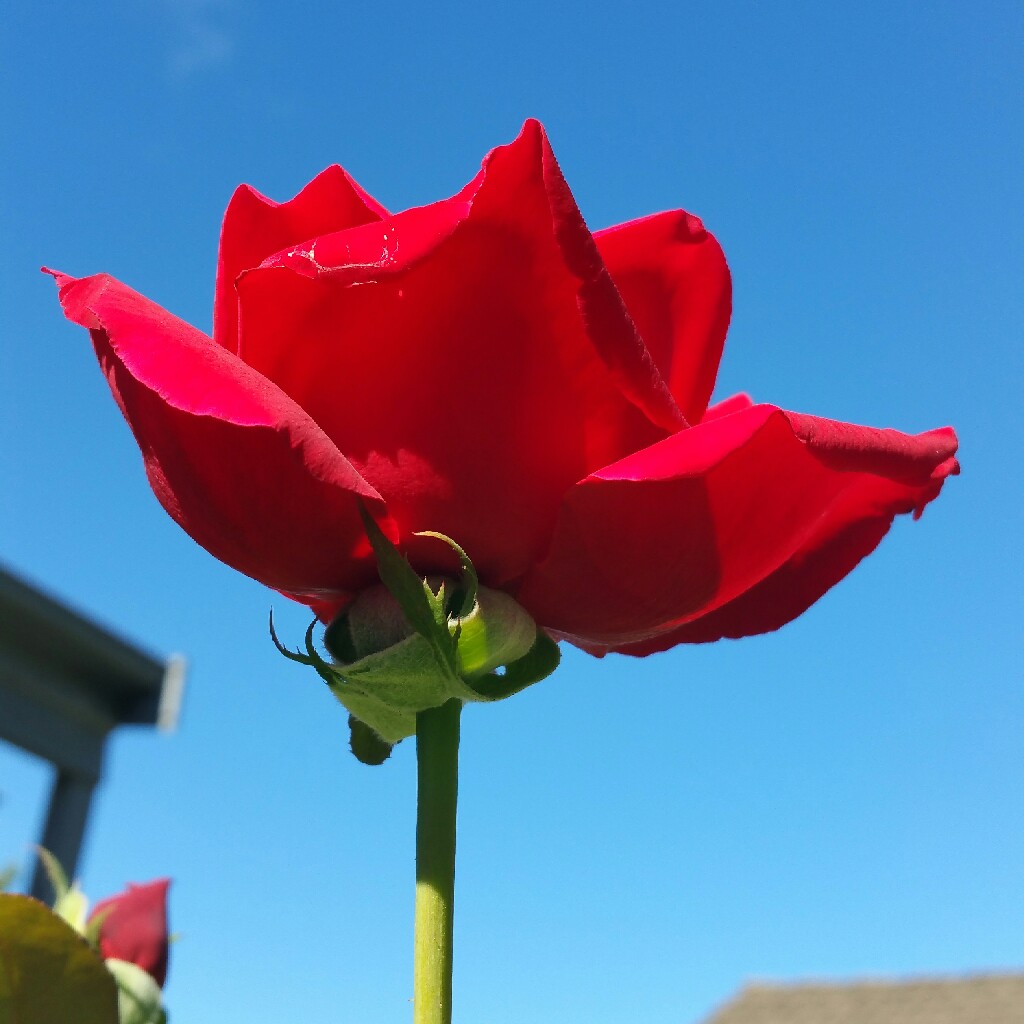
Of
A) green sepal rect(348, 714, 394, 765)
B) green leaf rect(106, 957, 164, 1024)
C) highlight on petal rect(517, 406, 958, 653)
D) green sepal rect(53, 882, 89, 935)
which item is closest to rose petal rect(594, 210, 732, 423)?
highlight on petal rect(517, 406, 958, 653)

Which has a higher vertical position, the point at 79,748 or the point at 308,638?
the point at 79,748

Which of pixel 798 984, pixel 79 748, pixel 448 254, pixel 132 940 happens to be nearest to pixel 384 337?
pixel 448 254

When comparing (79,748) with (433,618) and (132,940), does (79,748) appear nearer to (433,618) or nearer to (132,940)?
(132,940)

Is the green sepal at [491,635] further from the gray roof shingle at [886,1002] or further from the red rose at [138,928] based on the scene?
the gray roof shingle at [886,1002]

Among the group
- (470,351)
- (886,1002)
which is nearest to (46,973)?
(470,351)

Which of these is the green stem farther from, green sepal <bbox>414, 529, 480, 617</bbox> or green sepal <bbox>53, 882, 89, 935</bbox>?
green sepal <bbox>53, 882, 89, 935</bbox>

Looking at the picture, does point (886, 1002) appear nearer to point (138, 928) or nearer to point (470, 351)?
point (138, 928)
